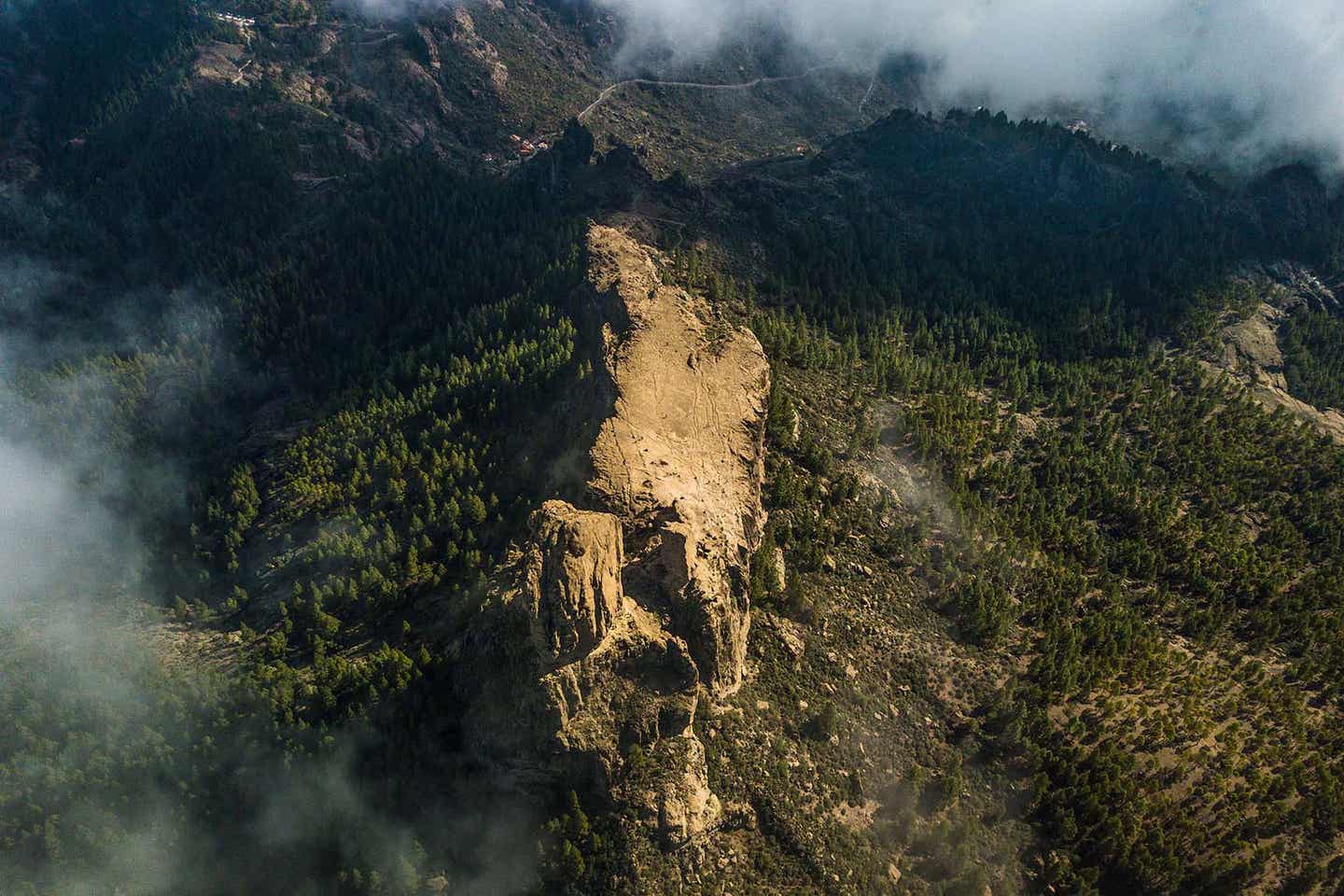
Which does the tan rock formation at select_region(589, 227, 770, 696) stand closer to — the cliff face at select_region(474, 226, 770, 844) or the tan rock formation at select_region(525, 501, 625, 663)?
the cliff face at select_region(474, 226, 770, 844)

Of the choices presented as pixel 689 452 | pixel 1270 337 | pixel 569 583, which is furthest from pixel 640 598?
pixel 1270 337

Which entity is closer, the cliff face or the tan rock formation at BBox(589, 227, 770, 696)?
the cliff face

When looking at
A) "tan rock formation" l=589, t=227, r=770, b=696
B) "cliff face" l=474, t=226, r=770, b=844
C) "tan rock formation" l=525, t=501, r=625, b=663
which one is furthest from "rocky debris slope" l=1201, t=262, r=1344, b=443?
"tan rock formation" l=525, t=501, r=625, b=663

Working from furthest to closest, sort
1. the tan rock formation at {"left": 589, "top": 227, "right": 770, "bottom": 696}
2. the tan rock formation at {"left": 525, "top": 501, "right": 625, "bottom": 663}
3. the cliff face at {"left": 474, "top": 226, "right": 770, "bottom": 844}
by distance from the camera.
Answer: the tan rock formation at {"left": 589, "top": 227, "right": 770, "bottom": 696}
the cliff face at {"left": 474, "top": 226, "right": 770, "bottom": 844}
the tan rock formation at {"left": 525, "top": 501, "right": 625, "bottom": 663}

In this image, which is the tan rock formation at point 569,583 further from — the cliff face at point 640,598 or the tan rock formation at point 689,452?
the tan rock formation at point 689,452

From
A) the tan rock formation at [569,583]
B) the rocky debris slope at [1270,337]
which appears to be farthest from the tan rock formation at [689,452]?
the rocky debris slope at [1270,337]

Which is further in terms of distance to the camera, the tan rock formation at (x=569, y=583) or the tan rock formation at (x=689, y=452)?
the tan rock formation at (x=689, y=452)

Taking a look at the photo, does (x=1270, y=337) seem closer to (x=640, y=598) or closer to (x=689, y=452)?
(x=689, y=452)
